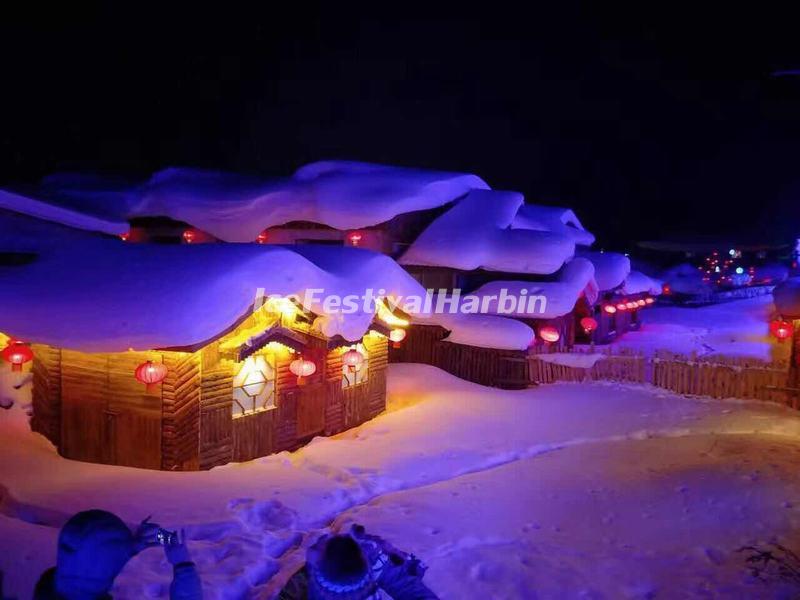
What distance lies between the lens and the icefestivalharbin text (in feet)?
42.2

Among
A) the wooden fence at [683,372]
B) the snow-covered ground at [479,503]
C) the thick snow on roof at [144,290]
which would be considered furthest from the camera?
the wooden fence at [683,372]

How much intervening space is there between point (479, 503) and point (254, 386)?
17.2ft

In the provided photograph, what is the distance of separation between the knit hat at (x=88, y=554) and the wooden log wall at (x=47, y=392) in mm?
10075

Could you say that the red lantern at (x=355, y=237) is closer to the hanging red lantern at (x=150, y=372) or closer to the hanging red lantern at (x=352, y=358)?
the hanging red lantern at (x=352, y=358)

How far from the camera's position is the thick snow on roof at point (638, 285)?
3479cm

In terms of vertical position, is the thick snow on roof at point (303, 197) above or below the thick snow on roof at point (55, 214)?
above

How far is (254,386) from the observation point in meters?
12.9

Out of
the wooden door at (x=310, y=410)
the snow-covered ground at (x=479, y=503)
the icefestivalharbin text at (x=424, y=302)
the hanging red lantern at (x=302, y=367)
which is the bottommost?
the snow-covered ground at (x=479, y=503)

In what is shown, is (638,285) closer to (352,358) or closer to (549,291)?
(549,291)

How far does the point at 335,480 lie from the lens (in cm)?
1116

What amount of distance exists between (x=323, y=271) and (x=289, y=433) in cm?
366

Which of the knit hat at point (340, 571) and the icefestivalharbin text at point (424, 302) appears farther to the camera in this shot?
the icefestivalharbin text at point (424, 302)

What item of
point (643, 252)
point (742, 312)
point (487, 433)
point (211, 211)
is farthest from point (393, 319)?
point (643, 252)

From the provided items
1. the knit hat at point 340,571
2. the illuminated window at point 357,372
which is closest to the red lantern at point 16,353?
the illuminated window at point 357,372
